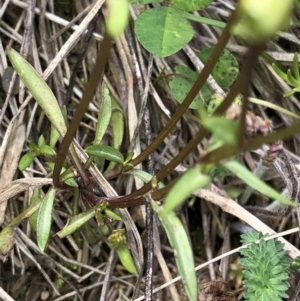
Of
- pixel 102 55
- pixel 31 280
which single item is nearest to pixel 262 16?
pixel 102 55

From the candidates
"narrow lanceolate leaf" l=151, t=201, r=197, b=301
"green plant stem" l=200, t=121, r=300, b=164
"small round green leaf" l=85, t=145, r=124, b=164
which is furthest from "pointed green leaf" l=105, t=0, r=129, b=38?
"small round green leaf" l=85, t=145, r=124, b=164

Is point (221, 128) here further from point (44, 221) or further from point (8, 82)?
point (8, 82)

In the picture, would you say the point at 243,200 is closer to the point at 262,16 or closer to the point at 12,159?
the point at 12,159

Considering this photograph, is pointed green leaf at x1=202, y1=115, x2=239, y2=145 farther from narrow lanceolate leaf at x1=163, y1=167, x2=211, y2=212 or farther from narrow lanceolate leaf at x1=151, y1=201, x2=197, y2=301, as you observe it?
narrow lanceolate leaf at x1=151, y1=201, x2=197, y2=301

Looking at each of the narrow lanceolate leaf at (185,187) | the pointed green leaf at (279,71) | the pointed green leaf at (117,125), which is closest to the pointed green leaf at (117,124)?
the pointed green leaf at (117,125)

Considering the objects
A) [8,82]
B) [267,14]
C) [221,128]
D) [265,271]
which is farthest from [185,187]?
[8,82]

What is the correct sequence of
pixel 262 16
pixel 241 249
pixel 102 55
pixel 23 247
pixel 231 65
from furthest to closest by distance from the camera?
pixel 231 65 < pixel 23 247 < pixel 241 249 < pixel 102 55 < pixel 262 16

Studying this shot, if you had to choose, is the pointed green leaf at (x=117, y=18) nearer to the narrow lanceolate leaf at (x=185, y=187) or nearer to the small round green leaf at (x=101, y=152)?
the narrow lanceolate leaf at (x=185, y=187)
